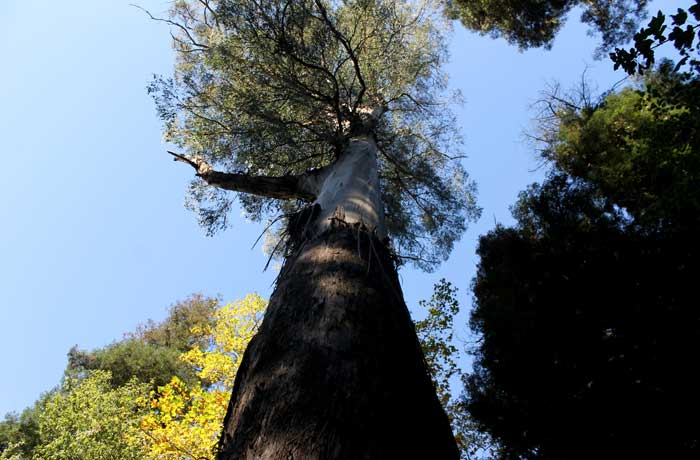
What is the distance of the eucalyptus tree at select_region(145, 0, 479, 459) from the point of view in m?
2.03

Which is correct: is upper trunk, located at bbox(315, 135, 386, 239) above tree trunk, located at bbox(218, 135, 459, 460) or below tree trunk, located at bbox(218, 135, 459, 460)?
above

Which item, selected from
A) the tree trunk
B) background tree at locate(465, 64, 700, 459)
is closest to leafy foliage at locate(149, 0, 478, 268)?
background tree at locate(465, 64, 700, 459)

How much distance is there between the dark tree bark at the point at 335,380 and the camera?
1.84m

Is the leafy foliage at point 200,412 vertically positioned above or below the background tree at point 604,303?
below

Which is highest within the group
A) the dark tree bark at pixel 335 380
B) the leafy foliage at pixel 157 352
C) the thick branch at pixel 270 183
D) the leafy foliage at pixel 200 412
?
the leafy foliage at pixel 157 352

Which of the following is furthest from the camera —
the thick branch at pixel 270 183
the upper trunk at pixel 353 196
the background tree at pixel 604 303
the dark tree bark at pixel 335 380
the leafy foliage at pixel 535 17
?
the leafy foliage at pixel 535 17

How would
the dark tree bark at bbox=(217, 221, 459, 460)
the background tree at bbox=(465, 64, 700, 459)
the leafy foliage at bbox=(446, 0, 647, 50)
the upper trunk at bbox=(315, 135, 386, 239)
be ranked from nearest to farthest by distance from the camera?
1. the dark tree bark at bbox=(217, 221, 459, 460)
2. the upper trunk at bbox=(315, 135, 386, 239)
3. the background tree at bbox=(465, 64, 700, 459)
4. the leafy foliage at bbox=(446, 0, 647, 50)

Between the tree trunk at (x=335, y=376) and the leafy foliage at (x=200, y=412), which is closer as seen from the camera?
the tree trunk at (x=335, y=376)

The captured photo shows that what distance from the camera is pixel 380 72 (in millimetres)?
10750

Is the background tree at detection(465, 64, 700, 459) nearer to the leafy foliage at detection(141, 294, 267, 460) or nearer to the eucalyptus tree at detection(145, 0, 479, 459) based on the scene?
the eucalyptus tree at detection(145, 0, 479, 459)

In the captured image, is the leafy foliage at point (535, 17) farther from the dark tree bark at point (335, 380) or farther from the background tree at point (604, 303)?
the dark tree bark at point (335, 380)

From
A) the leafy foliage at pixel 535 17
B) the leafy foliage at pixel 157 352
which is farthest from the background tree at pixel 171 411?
the leafy foliage at pixel 535 17

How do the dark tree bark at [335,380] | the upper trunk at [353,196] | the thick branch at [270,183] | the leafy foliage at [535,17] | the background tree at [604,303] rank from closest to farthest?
the dark tree bark at [335,380], the upper trunk at [353,196], the thick branch at [270,183], the background tree at [604,303], the leafy foliage at [535,17]

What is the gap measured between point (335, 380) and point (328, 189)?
9.79 feet
